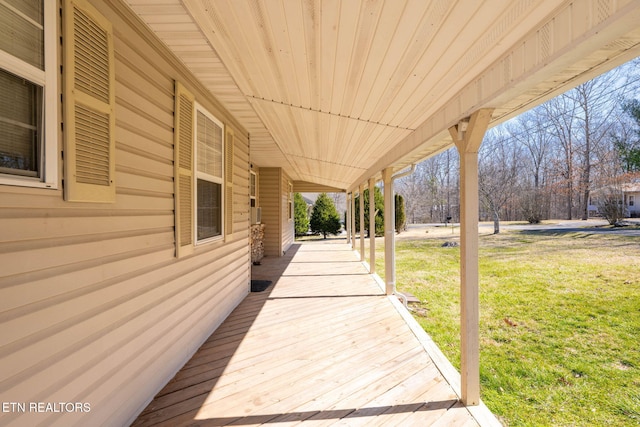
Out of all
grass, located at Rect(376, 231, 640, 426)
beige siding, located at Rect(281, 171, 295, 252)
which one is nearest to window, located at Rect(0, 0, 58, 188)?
grass, located at Rect(376, 231, 640, 426)

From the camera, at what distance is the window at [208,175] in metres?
2.93

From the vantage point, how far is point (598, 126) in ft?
52.7

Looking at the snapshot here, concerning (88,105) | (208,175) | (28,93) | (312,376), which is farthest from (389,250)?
(28,93)

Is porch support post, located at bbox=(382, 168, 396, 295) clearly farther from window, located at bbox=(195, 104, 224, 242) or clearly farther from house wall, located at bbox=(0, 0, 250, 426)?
house wall, located at bbox=(0, 0, 250, 426)

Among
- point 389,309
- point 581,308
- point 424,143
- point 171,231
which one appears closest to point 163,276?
point 171,231

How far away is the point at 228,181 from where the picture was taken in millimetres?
3789

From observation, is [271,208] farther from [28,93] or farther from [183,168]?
[28,93]

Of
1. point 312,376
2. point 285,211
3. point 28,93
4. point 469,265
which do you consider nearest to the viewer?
point 28,93

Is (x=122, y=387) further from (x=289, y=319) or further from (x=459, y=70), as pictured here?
(x=459, y=70)

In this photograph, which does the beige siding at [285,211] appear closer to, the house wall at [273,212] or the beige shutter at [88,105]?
the house wall at [273,212]

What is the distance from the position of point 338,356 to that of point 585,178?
20.9 meters

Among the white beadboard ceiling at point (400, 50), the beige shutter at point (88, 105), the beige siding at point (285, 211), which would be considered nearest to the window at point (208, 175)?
the white beadboard ceiling at point (400, 50)

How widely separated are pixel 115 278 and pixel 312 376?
1.65 metres

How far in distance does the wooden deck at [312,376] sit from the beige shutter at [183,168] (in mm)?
1077
